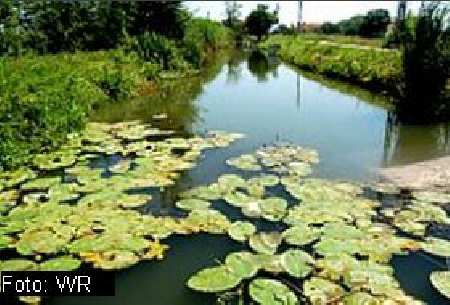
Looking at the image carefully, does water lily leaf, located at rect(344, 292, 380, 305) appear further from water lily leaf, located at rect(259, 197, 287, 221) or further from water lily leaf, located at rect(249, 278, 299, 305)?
water lily leaf, located at rect(259, 197, 287, 221)

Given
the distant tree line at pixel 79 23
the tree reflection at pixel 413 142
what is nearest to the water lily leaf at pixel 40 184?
the tree reflection at pixel 413 142

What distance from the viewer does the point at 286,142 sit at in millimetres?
7512

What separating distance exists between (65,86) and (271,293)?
625 centimetres

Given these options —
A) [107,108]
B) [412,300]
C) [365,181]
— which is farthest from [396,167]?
[107,108]

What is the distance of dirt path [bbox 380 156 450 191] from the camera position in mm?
5367

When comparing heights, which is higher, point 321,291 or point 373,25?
point 373,25

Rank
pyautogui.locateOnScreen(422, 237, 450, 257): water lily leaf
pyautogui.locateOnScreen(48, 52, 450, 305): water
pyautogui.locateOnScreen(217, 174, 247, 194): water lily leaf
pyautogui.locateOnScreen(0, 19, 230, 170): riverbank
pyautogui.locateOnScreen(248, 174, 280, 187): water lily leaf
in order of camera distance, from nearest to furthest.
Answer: pyautogui.locateOnScreen(48, 52, 450, 305): water, pyautogui.locateOnScreen(422, 237, 450, 257): water lily leaf, pyautogui.locateOnScreen(217, 174, 247, 194): water lily leaf, pyautogui.locateOnScreen(248, 174, 280, 187): water lily leaf, pyautogui.locateOnScreen(0, 19, 230, 170): riverbank

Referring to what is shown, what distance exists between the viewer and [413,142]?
25.9 feet

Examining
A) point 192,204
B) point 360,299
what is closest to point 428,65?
point 192,204

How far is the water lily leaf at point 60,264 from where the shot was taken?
3352 mm

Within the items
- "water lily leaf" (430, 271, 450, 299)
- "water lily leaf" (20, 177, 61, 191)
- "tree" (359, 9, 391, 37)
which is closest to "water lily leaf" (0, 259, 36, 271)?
"water lily leaf" (20, 177, 61, 191)

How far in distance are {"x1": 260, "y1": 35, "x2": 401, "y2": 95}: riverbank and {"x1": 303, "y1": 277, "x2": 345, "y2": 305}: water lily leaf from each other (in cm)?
852

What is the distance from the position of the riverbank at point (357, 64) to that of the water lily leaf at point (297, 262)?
8203mm

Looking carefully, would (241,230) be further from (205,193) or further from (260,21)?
(260,21)
